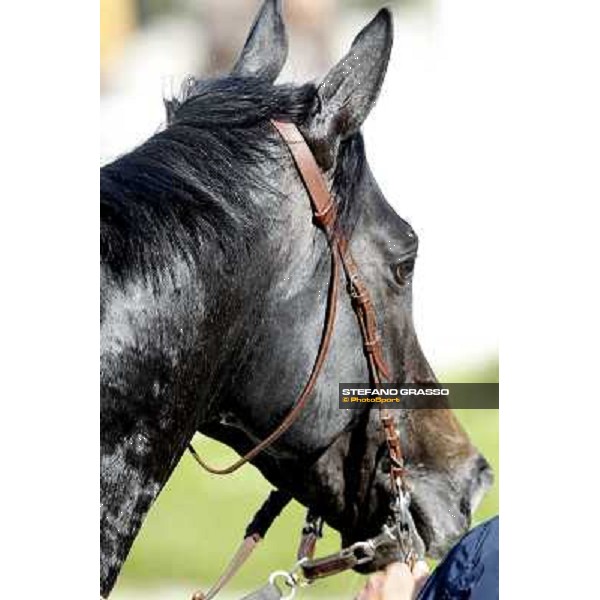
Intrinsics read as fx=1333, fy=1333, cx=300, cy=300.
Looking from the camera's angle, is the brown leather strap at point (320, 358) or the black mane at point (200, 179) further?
the brown leather strap at point (320, 358)

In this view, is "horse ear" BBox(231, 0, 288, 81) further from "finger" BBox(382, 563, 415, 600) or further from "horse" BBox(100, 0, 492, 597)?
"finger" BBox(382, 563, 415, 600)

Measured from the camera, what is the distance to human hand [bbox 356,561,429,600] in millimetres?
2591

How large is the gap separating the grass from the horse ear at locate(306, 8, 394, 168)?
2.59ft

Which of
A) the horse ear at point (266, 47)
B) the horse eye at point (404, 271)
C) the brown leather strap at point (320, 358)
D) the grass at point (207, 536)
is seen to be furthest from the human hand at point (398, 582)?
the horse ear at point (266, 47)

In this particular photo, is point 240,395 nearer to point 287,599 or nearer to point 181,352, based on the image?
point 181,352

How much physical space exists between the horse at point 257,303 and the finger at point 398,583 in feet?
0.27

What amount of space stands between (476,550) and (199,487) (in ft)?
2.15

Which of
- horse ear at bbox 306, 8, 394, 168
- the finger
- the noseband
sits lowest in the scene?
the finger

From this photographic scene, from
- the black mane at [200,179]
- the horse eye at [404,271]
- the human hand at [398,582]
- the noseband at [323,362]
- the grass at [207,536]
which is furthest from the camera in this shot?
the grass at [207,536]

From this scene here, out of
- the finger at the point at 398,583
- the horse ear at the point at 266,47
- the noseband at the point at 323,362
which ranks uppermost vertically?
the horse ear at the point at 266,47

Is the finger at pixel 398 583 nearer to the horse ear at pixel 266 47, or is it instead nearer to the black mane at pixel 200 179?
the black mane at pixel 200 179

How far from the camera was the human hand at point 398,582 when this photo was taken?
2591 millimetres

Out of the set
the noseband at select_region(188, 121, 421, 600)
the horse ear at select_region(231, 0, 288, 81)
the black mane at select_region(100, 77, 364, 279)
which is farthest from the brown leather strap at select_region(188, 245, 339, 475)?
the horse ear at select_region(231, 0, 288, 81)

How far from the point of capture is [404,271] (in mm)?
2436
